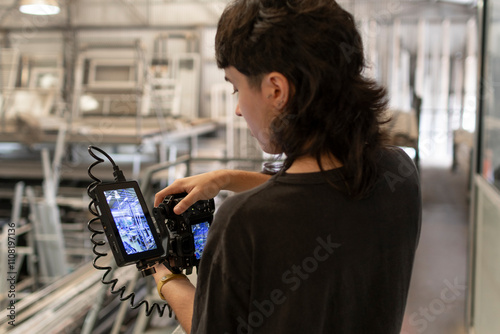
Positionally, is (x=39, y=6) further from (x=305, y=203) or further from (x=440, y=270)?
(x=440, y=270)

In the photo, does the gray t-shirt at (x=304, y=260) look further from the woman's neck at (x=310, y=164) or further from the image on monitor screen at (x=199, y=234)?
the image on monitor screen at (x=199, y=234)

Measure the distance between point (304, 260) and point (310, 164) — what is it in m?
0.12

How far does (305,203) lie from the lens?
553mm

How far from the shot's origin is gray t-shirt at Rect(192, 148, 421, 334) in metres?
0.54

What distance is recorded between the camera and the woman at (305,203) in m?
0.55

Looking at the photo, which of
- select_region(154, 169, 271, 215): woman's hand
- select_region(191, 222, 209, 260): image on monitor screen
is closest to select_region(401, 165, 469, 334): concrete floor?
select_region(154, 169, 271, 215): woman's hand

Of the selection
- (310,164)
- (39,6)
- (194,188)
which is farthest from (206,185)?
(39,6)

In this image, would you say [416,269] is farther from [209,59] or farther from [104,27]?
[104,27]

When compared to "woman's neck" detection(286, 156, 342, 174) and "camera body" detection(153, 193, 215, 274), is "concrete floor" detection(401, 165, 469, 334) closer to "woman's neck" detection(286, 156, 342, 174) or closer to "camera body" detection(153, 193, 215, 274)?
"camera body" detection(153, 193, 215, 274)

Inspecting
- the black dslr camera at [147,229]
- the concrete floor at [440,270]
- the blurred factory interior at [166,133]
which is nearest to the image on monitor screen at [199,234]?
the black dslr camera at [147,229]

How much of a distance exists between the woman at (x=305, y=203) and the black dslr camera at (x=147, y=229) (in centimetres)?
19

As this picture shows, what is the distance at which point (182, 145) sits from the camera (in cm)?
881

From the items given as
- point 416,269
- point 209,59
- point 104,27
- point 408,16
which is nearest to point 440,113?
point 408,16

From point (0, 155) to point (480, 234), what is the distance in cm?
647
